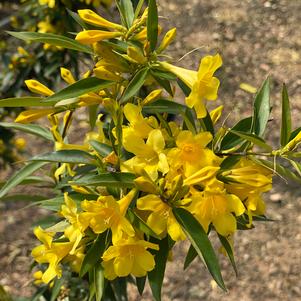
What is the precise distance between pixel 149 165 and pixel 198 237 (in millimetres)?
180

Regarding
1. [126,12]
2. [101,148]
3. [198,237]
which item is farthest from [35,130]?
[198,237]

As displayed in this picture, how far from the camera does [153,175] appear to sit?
1.08m

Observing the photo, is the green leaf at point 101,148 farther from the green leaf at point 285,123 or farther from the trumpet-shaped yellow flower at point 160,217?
the green leaf at point 285,123

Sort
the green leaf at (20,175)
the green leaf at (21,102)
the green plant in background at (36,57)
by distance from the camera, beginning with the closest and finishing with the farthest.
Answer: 1. the green leaf at (21,102)
2. the green leaf at (20,175)
3. the green plant in background at (36,57)

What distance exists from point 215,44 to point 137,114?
3.49 metres

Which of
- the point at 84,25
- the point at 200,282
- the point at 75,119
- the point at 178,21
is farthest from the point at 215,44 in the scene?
the point at 84,25

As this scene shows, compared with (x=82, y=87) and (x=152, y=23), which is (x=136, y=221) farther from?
(x=152, y=23)

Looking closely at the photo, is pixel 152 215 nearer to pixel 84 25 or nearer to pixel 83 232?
pixel 83 232

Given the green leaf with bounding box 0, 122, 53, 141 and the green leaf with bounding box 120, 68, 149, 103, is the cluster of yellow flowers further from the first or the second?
the green leaf with bounding box 0, 122, 53, 141

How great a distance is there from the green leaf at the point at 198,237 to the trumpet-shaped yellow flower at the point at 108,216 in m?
0.11

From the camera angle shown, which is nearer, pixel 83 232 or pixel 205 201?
pixel 205 201

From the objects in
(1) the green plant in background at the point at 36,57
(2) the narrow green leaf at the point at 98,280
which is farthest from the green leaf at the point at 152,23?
(1) the green plant in background at the point at 36,57

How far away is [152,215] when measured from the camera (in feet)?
3.63

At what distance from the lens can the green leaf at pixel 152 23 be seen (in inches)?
45.4
